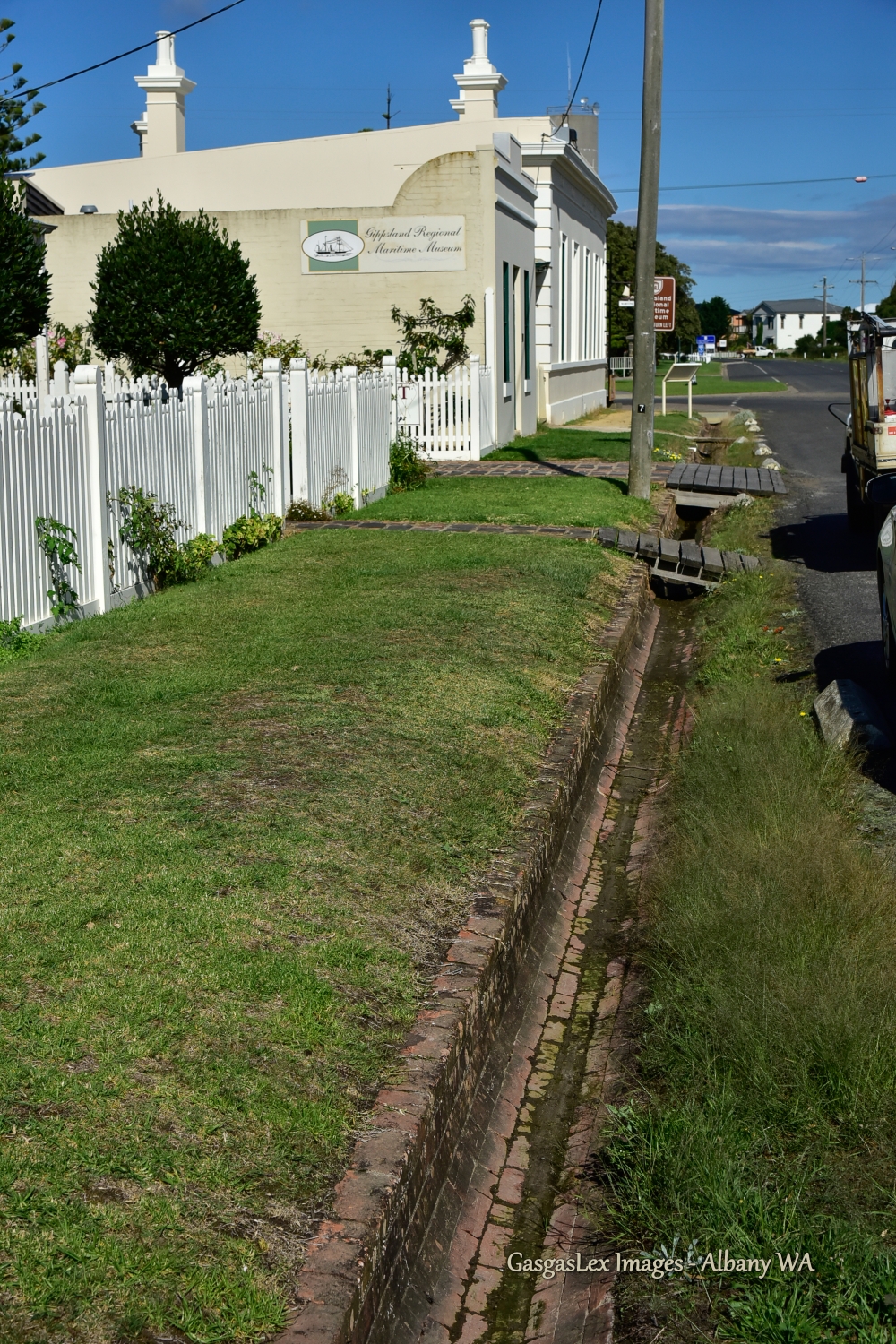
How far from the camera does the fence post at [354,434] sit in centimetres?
1553

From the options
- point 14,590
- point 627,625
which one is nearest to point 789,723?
point 627,625

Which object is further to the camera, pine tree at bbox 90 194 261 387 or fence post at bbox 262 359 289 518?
pine tree at bbox 90 194 261 387

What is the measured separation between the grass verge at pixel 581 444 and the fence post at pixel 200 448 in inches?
419

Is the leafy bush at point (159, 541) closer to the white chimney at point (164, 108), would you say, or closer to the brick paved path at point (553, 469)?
the brick paved path at point (553, 469)

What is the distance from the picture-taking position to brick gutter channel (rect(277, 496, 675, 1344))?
2.82 meters

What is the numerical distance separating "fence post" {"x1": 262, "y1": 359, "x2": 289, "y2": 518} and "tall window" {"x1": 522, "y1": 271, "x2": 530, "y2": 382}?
547 inches

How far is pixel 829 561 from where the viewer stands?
1302 centimetres

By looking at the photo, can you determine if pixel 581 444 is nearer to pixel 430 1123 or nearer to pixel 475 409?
pixel 475 409

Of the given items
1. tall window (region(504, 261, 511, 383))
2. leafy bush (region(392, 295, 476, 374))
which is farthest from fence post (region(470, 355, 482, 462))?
tall window (region(504, 261, 511, 383))

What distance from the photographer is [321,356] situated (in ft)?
76.0

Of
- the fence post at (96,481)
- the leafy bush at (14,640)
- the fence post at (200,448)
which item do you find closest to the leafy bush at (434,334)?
the fence post at (200,448)

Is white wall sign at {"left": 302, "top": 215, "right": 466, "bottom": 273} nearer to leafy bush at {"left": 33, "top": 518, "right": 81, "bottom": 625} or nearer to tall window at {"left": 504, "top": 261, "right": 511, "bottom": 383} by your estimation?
tall window at {"left": 504, "top": 261, "right": 511, "bottom": 383}

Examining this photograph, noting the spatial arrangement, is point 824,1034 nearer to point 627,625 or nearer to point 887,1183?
point 887,1183

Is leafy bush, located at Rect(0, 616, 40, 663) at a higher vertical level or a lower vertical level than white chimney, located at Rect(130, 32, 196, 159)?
lower
